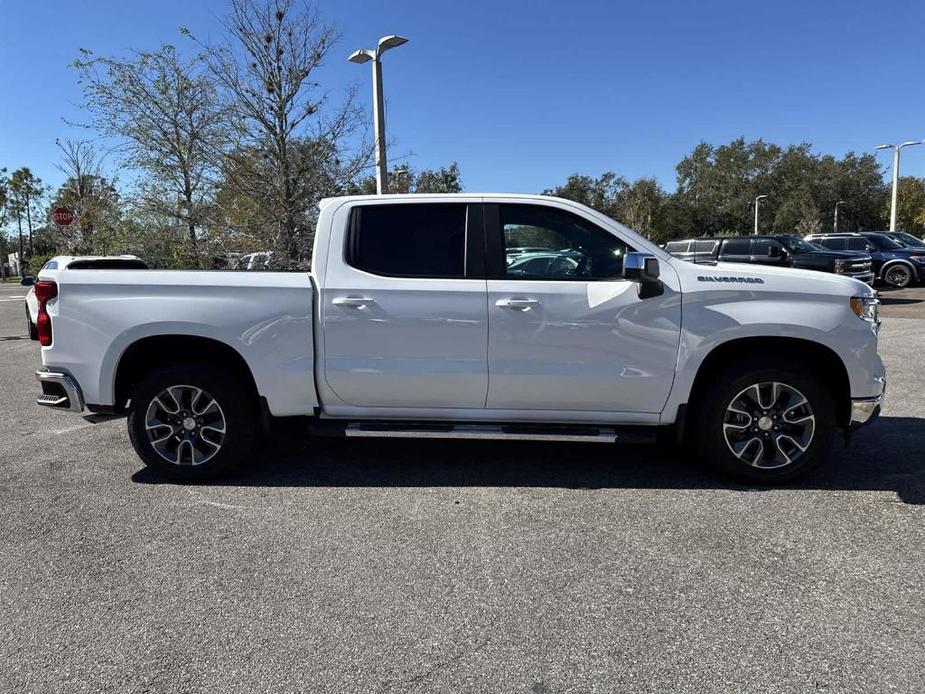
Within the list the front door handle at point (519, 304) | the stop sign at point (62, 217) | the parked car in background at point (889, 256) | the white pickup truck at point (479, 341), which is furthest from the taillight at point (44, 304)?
the parked car in background at point (889, 256)

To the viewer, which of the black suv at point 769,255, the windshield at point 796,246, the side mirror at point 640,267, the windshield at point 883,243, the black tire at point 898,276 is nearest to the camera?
the side mirror at point 640,267

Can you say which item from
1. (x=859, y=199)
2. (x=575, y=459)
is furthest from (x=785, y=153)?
(x=575, y=459)

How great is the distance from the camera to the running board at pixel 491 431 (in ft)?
14.1

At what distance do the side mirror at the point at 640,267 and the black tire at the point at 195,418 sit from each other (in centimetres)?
274

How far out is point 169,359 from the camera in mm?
4645

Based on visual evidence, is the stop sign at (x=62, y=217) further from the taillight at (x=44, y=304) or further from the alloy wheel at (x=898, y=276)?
the alloy wheel at (x=898, y=276)

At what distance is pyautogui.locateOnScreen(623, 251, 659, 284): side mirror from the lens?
4062 mm

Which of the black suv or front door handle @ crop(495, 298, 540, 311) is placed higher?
the black suv

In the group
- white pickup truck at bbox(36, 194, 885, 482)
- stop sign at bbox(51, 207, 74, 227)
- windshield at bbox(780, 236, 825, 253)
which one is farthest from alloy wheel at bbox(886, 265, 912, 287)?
stop sign at bbox(51, 207, 74, 227)

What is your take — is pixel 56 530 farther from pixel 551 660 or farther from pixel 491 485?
pixel 551 660

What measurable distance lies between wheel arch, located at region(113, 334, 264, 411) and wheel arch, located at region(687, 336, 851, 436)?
10.0 ft

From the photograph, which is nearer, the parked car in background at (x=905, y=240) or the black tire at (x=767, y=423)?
the black tire at (x=767, y=423)

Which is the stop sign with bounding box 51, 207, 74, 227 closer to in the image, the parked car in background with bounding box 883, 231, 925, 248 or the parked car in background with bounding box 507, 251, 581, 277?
the parked car in background with bounding box 507, 251, 581, 277

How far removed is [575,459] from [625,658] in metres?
2.48
